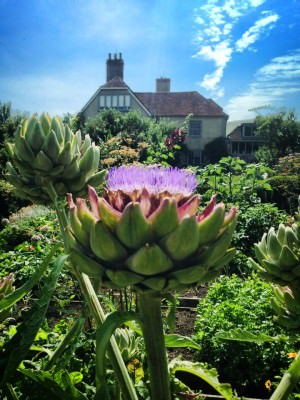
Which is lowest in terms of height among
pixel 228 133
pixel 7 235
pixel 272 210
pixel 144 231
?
pixel 7 235

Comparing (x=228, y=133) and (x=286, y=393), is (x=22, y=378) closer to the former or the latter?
(x=286, y=393)

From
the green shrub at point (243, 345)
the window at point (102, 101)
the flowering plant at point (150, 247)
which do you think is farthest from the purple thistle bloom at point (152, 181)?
the window at point (102, 101)

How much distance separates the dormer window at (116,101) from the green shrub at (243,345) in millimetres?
22235

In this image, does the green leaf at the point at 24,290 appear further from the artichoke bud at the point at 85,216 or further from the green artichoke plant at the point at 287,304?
the green artichoke plant at the point at 287,304

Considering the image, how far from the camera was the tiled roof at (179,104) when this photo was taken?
23.7 metres

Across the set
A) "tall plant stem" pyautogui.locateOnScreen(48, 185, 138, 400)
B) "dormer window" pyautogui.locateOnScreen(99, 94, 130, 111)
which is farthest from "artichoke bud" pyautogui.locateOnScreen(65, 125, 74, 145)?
"dormer window" pyautogui.locateOnScreen(99, 94, 130, 111)

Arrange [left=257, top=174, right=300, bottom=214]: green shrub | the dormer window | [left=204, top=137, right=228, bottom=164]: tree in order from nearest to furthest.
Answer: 1. [left=257, top=174, right=300, bottom=214]: green shrub
2. [left=204, top=137, right=228, bottom=164]: tree
3. the dormer window

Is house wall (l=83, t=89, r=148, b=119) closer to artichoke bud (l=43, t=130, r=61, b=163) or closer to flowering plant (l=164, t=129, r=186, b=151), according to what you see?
flowering plant (l=164, t=129, r=186, b=151)

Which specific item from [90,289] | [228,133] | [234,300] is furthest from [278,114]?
[90,289]

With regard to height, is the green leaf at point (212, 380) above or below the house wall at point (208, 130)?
below

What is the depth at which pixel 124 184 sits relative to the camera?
0.62m

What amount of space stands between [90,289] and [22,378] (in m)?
0.21

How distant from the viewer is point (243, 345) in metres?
1.76

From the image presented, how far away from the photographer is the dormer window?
2366 centimetres
